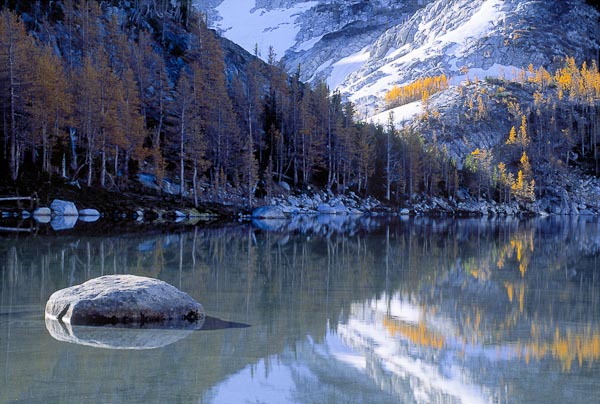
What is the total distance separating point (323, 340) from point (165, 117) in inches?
2561

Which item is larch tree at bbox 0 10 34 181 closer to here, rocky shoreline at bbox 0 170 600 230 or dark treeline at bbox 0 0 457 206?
dark treeline at bbox 0 0 457 206

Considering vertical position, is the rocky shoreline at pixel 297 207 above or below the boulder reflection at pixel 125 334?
above

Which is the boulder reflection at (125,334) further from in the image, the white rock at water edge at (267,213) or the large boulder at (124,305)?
the white rock at water edge at (267,213)

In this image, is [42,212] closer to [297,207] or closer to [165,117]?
[165,117]

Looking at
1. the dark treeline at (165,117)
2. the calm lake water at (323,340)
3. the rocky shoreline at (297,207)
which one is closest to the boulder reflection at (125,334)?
the calm lake water at (323,340)

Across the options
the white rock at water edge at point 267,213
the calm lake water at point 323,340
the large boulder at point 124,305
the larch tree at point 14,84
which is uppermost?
the larch tree at point 14,84

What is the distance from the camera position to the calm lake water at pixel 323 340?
6.57 metres

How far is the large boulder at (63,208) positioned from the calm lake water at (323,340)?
91.1ft

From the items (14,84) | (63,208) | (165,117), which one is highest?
(165,117)

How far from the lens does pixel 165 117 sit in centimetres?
7106

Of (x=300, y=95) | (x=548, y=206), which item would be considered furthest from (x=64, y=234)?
(x=548, y=206)

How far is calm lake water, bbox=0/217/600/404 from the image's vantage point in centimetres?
657

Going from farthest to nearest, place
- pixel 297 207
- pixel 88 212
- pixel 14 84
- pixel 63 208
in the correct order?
pixel 297 207 < pixel 14 84 < pixel 88 212 < pixel 63 208

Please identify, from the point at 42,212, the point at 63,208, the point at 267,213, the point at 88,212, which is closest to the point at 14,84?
the point at 63,208
